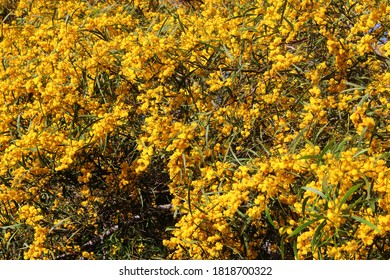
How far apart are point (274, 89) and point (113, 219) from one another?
1.60 meters

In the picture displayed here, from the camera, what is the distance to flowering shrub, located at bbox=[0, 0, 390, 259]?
2.85 meters

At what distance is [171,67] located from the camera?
3303 millimetres

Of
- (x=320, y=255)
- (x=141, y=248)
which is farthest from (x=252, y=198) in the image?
(x=141, y=248)

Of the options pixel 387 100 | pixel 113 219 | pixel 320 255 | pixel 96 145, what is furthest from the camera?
pixel 113 219

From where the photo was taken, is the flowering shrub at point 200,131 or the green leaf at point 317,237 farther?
the flowering shrub at point 200,131

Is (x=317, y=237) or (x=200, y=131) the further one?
(x=200, y=131)

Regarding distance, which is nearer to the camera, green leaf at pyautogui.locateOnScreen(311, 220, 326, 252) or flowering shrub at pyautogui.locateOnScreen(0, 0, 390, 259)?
green leaf at pyautogui.locateOnScreen(311, 220, 326, 252)

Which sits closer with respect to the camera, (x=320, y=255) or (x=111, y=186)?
(x=320, y=255)

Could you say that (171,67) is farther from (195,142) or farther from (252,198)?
(252,198)

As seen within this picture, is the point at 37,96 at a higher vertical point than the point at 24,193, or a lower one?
higher

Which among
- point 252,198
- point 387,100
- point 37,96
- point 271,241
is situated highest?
point 387,100

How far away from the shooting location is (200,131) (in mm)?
3428

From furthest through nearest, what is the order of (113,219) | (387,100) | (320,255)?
1. (113,219)
2. (387,100)
3. (320,255)

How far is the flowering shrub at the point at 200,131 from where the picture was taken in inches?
112
